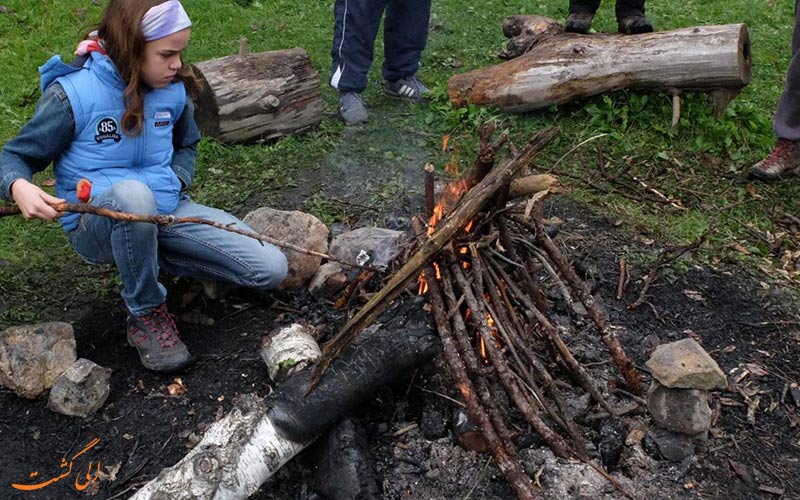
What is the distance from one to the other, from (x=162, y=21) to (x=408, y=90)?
3.20m

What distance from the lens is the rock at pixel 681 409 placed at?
266 cm

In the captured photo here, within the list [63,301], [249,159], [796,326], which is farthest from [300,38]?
[796,326]

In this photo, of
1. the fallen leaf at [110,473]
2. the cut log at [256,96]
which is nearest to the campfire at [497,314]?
the fallen leaf at [110,473]

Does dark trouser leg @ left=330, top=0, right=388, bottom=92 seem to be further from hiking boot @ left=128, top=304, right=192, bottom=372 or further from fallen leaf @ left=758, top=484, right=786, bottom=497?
fallen leaf @ left=758, top=484, right=786, bottom=497

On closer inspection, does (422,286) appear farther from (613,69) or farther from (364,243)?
(613,69)

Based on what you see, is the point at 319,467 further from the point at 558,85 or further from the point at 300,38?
the point at 300,38

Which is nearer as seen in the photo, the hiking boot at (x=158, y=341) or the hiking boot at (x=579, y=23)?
the hiking boot at (x=158, y=341)

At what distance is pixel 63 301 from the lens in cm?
368

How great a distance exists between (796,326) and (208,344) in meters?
2.86

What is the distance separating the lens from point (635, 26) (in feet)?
19.1

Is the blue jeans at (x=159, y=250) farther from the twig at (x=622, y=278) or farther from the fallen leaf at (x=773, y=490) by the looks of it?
the fallen leaf at (x=773, y=490)

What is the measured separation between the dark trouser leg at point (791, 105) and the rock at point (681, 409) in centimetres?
294

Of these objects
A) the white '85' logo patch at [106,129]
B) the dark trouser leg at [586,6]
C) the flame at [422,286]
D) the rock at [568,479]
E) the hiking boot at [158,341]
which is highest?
the white '85' logo patch at [106,129]

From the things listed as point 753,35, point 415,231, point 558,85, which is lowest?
point 753,35
